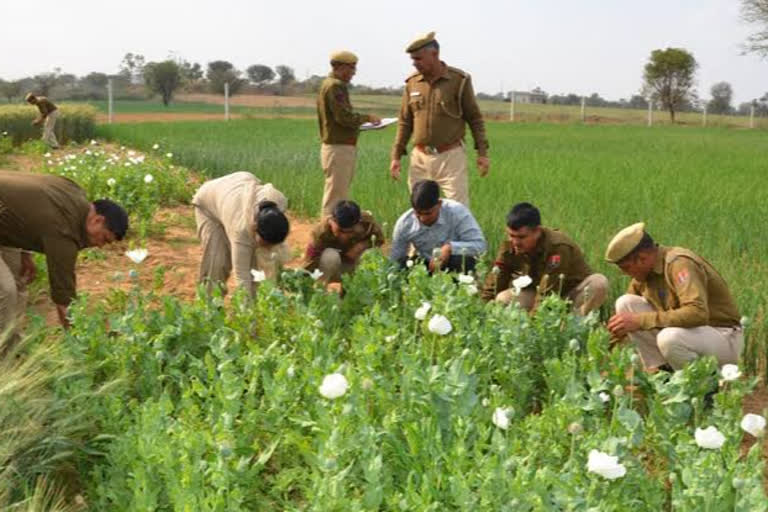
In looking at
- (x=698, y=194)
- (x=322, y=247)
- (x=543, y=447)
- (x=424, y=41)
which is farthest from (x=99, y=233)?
(x=698, y=194)

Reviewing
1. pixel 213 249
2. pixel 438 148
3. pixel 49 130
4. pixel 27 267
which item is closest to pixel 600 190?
pixel 438 148

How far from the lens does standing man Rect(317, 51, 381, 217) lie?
6973mm

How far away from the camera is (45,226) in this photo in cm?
420

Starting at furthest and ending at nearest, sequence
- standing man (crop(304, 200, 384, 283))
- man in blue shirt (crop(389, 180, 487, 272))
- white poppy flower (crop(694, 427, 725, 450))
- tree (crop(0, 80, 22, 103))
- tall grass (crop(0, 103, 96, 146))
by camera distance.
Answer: tree (crop(0, 80, 22, 103)) → tall grass (crop(0, 103, 96, 146)) → standing man (crop(304, 200, 384, 283)) → man in blue shirt (crop(389, 180, 487, 272)) → white poppy flower (crop(694, 427, 725, 450))

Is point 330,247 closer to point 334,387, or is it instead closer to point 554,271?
point 554,271

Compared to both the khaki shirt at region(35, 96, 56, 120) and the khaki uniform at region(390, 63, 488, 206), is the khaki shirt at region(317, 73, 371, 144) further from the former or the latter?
the khaki shirt at region(35, 96, 56, 120)

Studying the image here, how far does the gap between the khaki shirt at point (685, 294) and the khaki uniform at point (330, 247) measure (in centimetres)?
192

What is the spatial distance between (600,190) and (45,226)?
683 centimetres

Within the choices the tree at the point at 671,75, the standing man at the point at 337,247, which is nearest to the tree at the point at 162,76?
the tree at the point at 671,75

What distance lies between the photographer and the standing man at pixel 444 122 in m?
6.37

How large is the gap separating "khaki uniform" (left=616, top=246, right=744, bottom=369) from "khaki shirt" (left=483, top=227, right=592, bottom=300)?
682 mm

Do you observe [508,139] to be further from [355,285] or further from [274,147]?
[355,285]

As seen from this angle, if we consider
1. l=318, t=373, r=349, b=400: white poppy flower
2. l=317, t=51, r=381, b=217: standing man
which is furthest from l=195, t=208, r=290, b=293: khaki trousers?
l=318, t=373, r=349, b=400: white poppy flower

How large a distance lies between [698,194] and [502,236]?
→ 3396 millimetres
